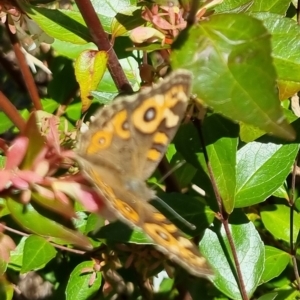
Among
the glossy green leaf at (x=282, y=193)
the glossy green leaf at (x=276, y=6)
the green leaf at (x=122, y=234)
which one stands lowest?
the glossy green leaf at (x=282, y=193)

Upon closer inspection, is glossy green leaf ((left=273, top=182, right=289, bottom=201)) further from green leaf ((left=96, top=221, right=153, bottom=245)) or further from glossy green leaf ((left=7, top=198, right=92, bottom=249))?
glossy green leaf ((left=7, top=198, right=92, bottom=249))

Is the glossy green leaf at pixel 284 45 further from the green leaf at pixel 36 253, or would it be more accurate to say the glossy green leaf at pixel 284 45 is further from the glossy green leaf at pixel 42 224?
the green leaf at pixel 36 253

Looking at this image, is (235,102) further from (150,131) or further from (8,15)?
(8,15)

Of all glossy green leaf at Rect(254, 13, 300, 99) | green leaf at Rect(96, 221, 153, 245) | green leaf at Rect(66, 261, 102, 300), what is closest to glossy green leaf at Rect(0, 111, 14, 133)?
green leaf at Rect(66, 261, 102, 300)

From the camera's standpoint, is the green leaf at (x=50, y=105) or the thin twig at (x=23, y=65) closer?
the thin twig at (x=23, y=65)

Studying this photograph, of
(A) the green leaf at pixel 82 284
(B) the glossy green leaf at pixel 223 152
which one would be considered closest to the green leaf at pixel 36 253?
(A) the green leaf at pixel 82 284

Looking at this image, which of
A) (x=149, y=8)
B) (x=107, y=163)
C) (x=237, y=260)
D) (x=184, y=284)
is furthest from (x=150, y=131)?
(x=184, y=284)
